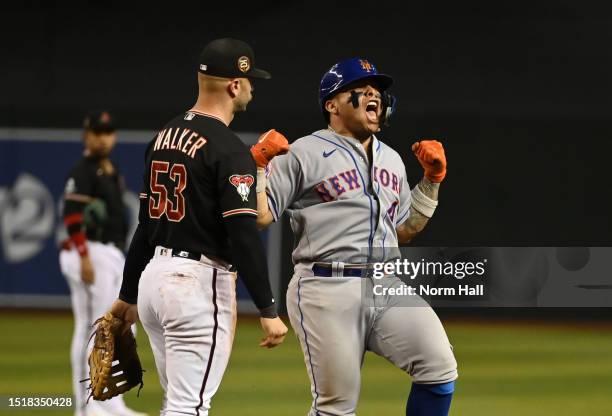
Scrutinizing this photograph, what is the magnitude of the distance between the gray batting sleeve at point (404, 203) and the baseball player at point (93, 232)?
2.47 metres

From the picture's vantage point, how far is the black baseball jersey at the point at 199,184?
423 cm

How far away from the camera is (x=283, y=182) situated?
4.93m

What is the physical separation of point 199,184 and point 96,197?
3056mm

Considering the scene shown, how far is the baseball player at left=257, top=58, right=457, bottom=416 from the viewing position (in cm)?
484

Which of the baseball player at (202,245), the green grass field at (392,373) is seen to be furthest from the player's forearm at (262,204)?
the green grass field at (392,373)

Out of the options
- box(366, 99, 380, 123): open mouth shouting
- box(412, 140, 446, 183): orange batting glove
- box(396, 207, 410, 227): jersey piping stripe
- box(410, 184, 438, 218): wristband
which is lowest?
box(396, 207, 410, 227): jersey piping stripe

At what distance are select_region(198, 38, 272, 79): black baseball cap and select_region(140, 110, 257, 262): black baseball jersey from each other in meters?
0.19

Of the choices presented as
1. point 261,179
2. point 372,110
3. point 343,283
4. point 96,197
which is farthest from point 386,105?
point 96,197

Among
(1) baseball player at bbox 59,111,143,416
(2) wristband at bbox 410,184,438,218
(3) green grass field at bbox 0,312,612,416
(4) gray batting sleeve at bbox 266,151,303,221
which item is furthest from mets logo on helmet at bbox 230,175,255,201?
(3) green grass field at bbox 0,312,612,416

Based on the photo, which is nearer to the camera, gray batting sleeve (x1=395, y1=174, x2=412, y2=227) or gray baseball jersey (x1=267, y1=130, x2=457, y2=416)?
gray baseball jersey (x1=267, y1=130, x2=457, y2=416)

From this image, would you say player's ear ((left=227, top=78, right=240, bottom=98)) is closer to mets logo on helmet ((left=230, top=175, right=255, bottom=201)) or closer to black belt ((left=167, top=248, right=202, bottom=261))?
mets logo on helmet ((left=230, top=175, right=255, bottom=201))

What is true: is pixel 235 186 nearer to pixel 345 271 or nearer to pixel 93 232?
pixel 345 271

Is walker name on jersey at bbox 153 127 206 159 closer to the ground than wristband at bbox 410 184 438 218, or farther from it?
farther from it

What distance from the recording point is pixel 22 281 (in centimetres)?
1333
